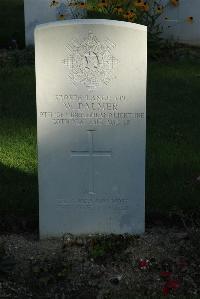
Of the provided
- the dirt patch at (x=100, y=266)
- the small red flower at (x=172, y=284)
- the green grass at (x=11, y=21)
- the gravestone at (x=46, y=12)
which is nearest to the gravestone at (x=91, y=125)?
the dirt patch at (x=100, y=266)

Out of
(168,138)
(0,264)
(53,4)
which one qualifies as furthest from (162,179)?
(53,4)

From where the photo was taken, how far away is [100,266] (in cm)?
Result: 458

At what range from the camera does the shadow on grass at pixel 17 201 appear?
5.18m

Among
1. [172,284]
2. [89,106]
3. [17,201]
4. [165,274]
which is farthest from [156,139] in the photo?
[172,284]

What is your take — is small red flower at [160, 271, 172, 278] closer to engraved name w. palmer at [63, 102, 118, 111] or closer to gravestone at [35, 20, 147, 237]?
gravestone at [35, 20, 147, 237]

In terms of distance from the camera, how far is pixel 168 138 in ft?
23.0

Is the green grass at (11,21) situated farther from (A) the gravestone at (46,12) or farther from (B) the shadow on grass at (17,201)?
(B) the shadow on grass at (17,201)

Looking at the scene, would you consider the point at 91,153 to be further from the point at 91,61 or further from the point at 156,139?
the point at 156,139

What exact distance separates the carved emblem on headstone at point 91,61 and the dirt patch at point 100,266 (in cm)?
108

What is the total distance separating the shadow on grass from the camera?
5184mm

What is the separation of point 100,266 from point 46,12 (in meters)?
6.87

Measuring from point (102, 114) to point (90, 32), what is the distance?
1.74ft

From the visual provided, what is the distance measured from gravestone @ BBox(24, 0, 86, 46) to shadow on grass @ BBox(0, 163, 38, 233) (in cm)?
489

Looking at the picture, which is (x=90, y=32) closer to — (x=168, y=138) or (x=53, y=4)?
(x=168, y=138)
